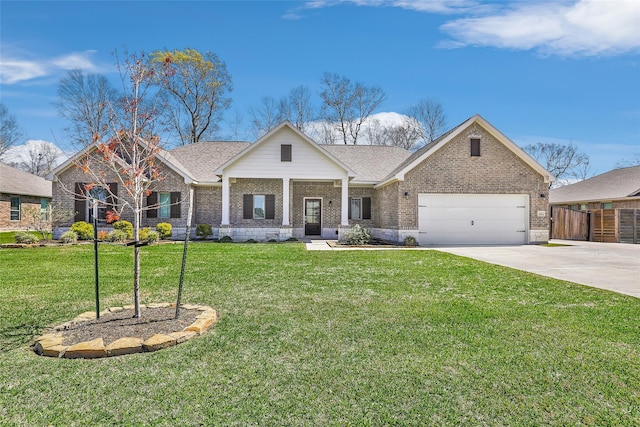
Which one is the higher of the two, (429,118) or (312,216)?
(429,118)

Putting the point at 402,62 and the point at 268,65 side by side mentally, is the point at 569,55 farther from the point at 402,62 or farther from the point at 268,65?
the point at 268,65

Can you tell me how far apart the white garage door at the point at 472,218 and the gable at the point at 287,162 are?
176 inches

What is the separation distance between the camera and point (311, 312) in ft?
18.1

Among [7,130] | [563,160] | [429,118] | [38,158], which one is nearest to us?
[7,130]

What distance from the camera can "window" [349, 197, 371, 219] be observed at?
2155 cm

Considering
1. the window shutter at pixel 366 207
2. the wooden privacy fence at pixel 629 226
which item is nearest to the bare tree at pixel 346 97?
the window shutter at pixel 366 207

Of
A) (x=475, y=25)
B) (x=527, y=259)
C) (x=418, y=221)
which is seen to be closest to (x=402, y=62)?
(x=475, y=25)

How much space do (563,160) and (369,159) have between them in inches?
1317

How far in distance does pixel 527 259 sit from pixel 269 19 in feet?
39.4

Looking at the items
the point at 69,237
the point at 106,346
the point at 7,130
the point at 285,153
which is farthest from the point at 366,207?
the point at 7,130

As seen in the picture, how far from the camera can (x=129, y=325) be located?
482 cm

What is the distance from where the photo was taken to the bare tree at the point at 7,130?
→ 35.4m

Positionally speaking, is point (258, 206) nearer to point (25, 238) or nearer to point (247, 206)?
point (247, 206)

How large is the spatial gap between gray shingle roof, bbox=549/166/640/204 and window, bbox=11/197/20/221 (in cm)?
3717
